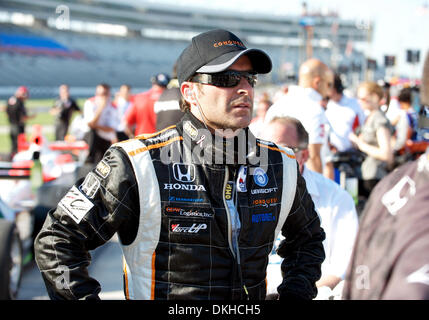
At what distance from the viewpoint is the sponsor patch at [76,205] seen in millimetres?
1735

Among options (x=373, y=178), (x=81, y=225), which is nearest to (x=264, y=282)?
(x=81, y=225)

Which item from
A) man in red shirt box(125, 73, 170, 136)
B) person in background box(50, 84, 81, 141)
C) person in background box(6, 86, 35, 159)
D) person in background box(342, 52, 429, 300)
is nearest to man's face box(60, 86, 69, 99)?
person in background box(50, 84, 81, 141)

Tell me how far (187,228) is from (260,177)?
0.33 m

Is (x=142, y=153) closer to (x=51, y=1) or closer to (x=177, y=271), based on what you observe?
(x=177, y=271)

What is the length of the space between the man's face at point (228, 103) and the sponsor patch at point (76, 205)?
52cm

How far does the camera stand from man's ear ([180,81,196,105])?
2.02 meters

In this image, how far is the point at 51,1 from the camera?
61031mm

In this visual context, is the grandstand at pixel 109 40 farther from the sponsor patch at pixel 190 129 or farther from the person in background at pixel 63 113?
the sponsor patch at pixel 190 129

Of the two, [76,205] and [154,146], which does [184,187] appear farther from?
[76,205]

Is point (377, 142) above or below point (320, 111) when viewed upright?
below

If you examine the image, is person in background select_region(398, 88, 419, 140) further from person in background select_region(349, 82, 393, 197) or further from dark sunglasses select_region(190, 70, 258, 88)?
dark sunglasses select_region(190, 70, 258, 88)

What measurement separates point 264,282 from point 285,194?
33 cm

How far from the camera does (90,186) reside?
179 centimetres
